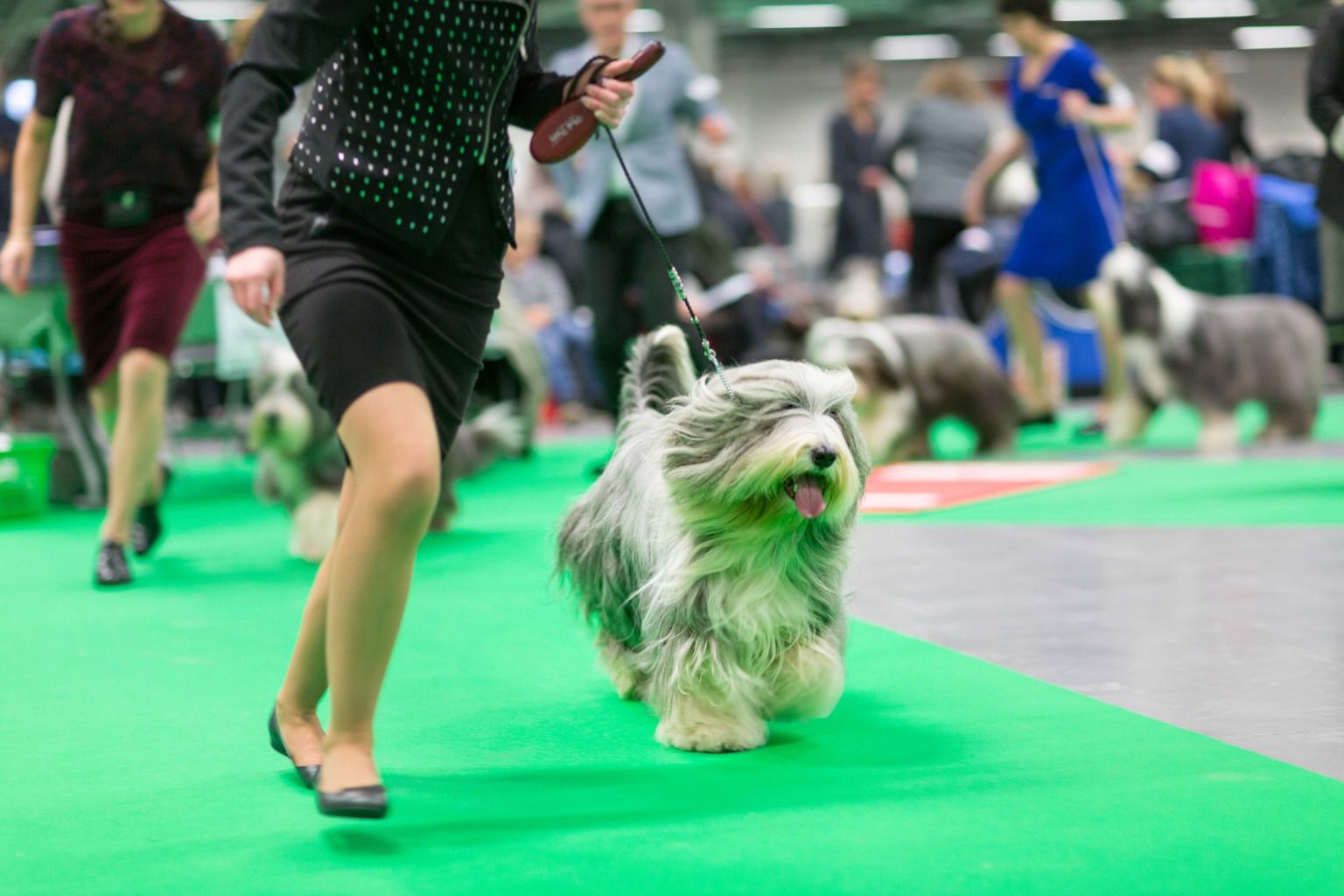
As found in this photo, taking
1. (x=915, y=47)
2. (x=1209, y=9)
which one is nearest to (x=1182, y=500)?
(x=915, y=47)

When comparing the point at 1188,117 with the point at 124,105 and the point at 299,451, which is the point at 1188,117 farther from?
the point at 124,105

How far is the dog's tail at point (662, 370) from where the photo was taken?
319cm

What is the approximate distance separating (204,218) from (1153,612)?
2.81 m

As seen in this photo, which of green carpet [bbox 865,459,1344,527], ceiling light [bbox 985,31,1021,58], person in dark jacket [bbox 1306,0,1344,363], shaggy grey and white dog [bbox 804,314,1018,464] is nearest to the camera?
person in dark jacket [bbox 1306,0,1344,363]

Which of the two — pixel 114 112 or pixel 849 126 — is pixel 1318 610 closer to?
pixel 114 112

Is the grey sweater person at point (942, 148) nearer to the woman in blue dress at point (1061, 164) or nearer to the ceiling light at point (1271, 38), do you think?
the woman in blue dress at point (1061, 164)

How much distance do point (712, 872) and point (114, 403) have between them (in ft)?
11.4

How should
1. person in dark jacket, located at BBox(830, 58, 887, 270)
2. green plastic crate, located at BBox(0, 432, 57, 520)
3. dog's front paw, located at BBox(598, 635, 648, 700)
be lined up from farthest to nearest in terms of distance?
person in dark jacket, located at BBox(830, 58, 887, 270), green plastic crate, located at BBox(0, 432, 57, 520), dog's front paw, located at BBox(598, 635, 648, 700)

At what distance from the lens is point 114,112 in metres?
4.78

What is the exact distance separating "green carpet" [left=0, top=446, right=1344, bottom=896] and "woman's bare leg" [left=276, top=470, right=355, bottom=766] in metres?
0.07

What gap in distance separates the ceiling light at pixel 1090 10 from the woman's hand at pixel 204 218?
792 inches

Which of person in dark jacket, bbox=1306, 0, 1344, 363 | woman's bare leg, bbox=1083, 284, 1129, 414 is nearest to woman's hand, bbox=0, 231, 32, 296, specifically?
person in dark jacket, bbox=1306, 0, 1344, 363

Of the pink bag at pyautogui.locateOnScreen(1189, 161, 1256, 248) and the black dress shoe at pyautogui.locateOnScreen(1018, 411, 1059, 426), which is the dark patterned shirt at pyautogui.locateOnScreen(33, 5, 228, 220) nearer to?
the black dress shoe at pyautogui.locateOnScreen(1018, 411, 1059, 426)

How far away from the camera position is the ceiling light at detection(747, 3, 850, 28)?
22406mm
